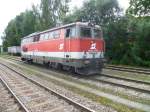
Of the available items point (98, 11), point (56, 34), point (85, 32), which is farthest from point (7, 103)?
point (98, 11)

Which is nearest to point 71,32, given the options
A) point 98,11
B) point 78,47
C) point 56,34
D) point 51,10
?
point 78,47

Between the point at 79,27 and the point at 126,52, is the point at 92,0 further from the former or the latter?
the point at 79,27

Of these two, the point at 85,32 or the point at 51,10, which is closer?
the point at 85,32

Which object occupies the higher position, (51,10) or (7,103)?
(51,10)

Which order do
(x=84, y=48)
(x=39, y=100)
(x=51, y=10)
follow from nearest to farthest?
(x=39, y=100) → (x=84, y=48) → (x=51, y=10)

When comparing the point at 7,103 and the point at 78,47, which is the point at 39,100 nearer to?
the point at 7,103

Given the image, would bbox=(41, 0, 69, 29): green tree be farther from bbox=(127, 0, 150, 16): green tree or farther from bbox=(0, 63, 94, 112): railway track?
bbox=(0, 63, 94, 112): railway track

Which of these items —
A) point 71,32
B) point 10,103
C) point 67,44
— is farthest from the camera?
point 67,44

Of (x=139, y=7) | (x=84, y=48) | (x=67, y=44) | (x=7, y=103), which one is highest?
(x=139, y=7)

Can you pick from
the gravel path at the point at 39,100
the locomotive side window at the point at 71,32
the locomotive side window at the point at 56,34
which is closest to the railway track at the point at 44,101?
the gravel path at the point at 39,100

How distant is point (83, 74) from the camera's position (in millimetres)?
17891

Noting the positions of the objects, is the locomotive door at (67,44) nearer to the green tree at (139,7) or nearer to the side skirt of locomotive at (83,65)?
the side skirt of locomotive at (83,65)

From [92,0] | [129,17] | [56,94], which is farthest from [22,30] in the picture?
[56,94]

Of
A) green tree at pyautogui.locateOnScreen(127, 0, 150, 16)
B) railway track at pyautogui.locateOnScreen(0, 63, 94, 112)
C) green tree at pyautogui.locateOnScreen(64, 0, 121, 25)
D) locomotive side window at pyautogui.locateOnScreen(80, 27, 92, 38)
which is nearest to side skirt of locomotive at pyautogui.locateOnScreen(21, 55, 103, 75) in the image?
locomotive side window at pyautogui.locateOnScreen(80, 27, 92, 38)
